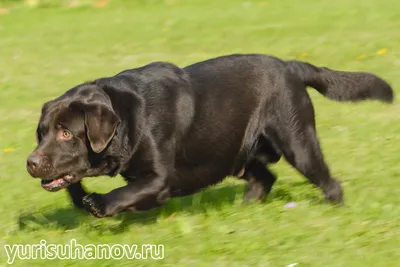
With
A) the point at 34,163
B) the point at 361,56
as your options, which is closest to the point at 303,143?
the point at 34,163

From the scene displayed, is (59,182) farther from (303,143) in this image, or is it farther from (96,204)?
(303,143)

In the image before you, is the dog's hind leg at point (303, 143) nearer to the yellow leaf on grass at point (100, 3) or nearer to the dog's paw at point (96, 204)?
the dog's paw at point (96, 204)

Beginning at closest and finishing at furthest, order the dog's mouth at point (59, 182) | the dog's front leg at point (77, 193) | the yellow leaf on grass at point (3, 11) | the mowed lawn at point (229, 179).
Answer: the mowed lawn at point (229, 179), the dog's mouth at point (59, 182), the dog's front leg at point (77, 193), the yellow leaf on grass at point (3, 11)

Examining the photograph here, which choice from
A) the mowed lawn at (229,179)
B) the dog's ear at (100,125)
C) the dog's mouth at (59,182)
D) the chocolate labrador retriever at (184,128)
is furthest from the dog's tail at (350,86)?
the dog's mouth at (59,182)

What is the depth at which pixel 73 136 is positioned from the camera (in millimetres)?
5848

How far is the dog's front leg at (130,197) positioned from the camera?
19.3 ft

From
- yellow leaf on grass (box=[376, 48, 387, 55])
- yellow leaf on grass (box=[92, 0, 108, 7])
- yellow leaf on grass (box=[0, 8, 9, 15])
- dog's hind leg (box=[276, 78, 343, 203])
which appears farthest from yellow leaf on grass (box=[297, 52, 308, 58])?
yellow leaf on grass (box=[0, 8, 9, 15])

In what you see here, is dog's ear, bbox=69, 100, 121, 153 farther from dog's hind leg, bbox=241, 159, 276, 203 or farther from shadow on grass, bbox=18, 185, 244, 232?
dog's hind leg, bbox=241, 159, 276, 203

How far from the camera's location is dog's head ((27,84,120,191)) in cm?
575

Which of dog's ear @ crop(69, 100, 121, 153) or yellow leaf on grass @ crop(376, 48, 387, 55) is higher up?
dog's ear @ crop(69, 100, 121, 153)

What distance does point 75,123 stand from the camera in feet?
19.1

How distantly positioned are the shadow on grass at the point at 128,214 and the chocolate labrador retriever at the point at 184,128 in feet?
0.68

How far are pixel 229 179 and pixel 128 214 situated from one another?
64.2 inches

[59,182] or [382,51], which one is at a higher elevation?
[59,182]
